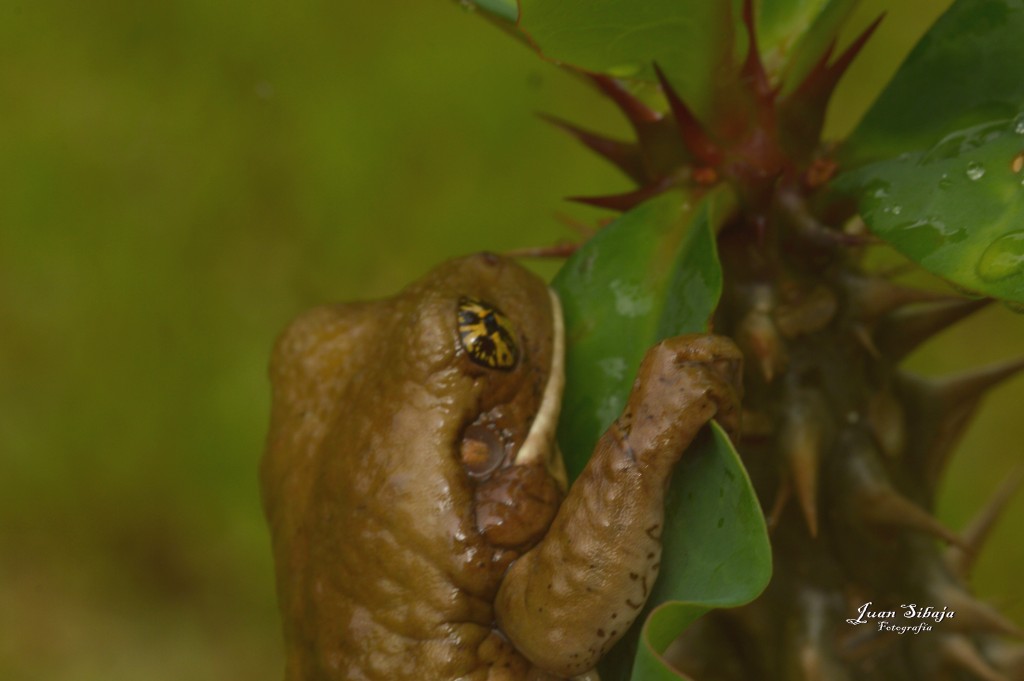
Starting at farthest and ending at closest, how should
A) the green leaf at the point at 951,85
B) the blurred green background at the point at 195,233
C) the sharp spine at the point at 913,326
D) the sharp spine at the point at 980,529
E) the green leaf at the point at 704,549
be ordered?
the blurred green background at the point at 195,233 < the sharp spine at the point at 980,529 < the sharp spine at the point at 913,326 < the green leaf at the point at 951,85 < the green leaf at the point at 704,549

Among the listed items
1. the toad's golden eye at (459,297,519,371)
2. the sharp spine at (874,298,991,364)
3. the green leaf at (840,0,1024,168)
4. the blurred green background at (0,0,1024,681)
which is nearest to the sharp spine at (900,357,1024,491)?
the sharp spine at (874,298,991,364)

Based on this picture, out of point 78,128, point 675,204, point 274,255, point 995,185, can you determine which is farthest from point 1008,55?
point 78,128

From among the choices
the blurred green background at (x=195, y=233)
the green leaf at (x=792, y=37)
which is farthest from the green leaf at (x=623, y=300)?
the blurred green background at (x=195, y=233)

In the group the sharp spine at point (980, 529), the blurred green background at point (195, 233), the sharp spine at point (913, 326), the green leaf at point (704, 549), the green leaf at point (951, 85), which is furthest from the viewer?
the blurred green background at point (195, 233)

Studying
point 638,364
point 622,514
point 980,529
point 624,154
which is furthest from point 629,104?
point 980,529

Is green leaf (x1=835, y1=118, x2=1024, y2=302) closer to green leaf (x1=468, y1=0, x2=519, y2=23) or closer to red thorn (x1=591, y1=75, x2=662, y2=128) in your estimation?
red thorn (x1=591, y1=75, x2=662, y2=128)

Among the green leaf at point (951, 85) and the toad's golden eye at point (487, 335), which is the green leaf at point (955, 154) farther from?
the toad's golden eye at point (487, 335)

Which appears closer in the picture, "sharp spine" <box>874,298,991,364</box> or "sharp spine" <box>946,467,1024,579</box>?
"sharp spine" <box>874,298,991,364</box>
